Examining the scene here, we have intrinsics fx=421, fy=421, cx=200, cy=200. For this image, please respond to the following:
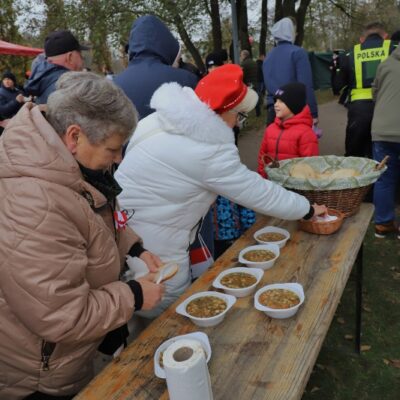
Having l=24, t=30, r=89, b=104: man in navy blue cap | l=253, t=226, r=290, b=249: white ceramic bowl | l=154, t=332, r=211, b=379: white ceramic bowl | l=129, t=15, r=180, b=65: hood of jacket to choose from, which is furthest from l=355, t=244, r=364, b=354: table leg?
l=24, t=30, r=89, b=104: man in navy blue cap

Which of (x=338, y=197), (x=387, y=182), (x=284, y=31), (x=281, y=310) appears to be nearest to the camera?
(x=281, y=310)

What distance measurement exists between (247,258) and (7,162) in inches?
44.9

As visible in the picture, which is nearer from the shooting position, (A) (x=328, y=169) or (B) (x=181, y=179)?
(B) (x=181, y=179)

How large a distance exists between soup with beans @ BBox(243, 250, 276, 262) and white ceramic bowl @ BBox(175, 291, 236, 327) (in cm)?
35

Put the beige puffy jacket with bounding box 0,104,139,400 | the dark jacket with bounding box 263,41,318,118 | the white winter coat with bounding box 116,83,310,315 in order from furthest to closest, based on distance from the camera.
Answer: the dark jacket with bounding box 263,41,318,118
the white winter coat with bounding box 116,83,310,315
the beige puffy jacket with bounding box 0,104,139,400

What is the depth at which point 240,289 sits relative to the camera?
164 cm

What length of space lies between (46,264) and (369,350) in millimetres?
2355

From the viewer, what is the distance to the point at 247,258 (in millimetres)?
1936

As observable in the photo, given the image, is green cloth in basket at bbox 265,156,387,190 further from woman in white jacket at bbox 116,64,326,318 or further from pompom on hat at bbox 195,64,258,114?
pompom on hat at bbox 195,64,258,114

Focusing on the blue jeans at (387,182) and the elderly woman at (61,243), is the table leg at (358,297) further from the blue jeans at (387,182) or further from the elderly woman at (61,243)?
the blue jeans at (387,182)

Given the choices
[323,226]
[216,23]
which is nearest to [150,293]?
[323,226]

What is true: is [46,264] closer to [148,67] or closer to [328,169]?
[328,169]

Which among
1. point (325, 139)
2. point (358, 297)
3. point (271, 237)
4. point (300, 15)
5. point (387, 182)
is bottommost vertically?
point (325, 139)

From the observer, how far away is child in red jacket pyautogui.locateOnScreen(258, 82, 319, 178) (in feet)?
10.9
